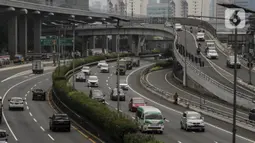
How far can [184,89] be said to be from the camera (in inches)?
3228

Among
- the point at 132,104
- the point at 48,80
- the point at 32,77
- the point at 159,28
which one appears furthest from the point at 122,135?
the point at 159,28

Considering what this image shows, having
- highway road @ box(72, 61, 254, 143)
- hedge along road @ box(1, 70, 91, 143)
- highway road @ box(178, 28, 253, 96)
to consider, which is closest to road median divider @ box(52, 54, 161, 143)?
hedge along road @ box(1, 70, 91, 143)

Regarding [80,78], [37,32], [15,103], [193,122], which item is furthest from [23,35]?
[193,122]

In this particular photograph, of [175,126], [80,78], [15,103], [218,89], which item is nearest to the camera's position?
[175,126]

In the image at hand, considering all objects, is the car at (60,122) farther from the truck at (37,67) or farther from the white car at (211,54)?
the truck at (37,67)

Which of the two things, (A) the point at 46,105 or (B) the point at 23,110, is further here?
(A) the point at 46,105

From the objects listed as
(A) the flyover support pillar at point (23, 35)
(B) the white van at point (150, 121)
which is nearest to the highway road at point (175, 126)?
(B) the white van at point (150, 121)

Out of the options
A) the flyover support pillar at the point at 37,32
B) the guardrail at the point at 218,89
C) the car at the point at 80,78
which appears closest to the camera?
the guardrail at the point at 218,89

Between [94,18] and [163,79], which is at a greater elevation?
[94,18]

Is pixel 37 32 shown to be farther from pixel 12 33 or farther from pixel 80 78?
pixel 80 78

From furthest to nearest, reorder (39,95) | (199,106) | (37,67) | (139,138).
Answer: (37,67) < (39,95) < (199,106) < (139,138)

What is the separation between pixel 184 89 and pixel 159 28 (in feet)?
195

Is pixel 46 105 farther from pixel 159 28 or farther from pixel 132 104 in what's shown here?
pixel 159 28

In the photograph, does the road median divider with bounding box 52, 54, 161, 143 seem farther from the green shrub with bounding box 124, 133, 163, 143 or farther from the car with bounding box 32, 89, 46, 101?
the car with bounding box 32, 89, 46, 101
